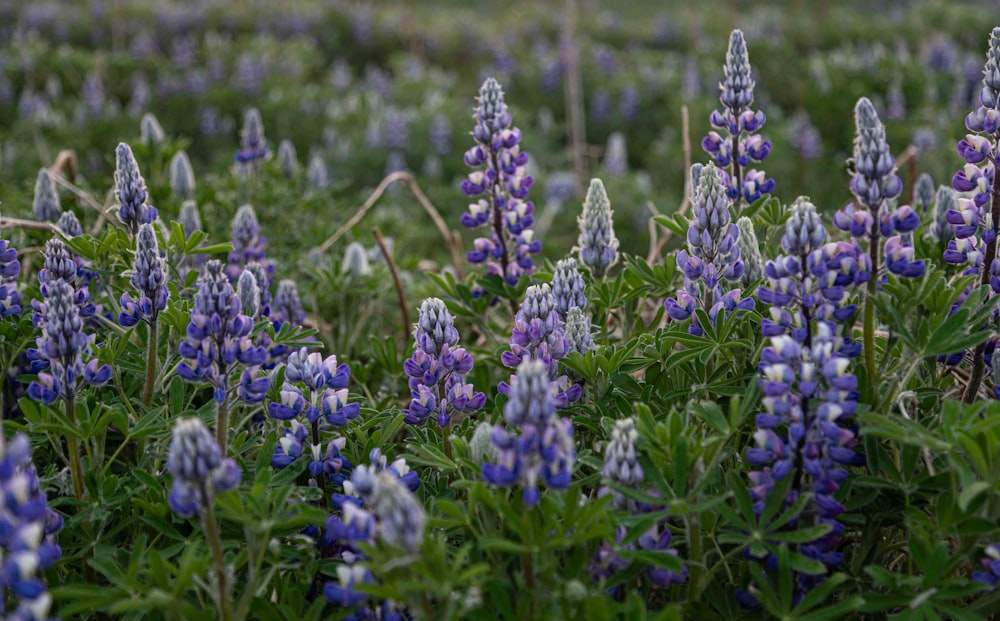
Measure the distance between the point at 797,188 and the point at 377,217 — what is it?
3253 mm

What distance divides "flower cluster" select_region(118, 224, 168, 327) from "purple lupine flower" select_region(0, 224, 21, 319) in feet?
1.12

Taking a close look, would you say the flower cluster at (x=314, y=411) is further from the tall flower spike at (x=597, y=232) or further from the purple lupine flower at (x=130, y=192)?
the tall flower spike at (x=597, y=232)

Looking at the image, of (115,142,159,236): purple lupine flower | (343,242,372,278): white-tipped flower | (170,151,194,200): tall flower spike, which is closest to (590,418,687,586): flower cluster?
(115,142,159,236): purple lupine flower

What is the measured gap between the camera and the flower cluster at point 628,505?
1.65m

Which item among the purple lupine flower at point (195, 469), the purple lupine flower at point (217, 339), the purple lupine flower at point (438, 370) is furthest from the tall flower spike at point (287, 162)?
the purple lupine flower at point (195, 469)

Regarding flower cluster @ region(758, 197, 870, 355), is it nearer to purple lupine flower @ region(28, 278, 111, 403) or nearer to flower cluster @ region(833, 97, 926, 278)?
flower cluster @ region(833, 97, 926, 278)

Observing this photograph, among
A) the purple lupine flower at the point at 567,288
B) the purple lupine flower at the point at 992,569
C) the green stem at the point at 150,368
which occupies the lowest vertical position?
the purple lupine flower at the point at 992,569

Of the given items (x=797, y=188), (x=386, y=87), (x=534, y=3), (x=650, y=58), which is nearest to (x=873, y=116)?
(x=797, y=188)

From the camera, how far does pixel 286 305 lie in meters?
2.90

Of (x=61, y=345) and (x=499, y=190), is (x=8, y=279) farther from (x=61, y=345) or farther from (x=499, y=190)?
(x=499, y=190)

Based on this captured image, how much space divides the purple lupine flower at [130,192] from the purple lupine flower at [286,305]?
0.56 meters

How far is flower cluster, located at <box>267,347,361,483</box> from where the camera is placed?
1963 mm

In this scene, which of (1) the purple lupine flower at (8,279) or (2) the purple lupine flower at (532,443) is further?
(1) the purple lupine flower at (8,279)

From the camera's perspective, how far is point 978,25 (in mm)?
10828
